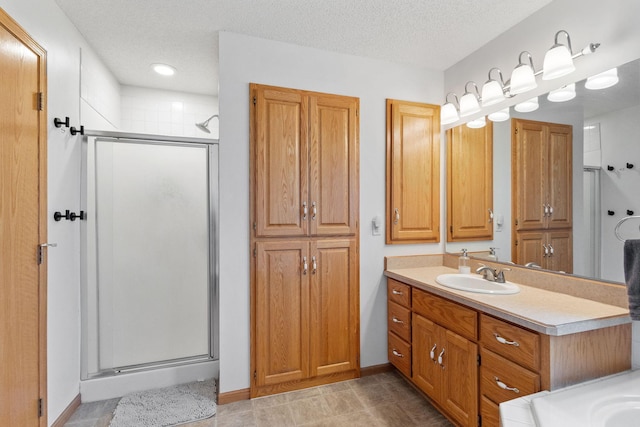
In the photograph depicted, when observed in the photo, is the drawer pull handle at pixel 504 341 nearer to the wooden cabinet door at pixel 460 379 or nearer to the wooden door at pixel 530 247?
the wooden cabinet door at pixel 460 379

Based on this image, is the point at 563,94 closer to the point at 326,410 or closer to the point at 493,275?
the point at 493,275

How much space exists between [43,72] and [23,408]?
1678 mm

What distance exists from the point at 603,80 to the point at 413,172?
119cm

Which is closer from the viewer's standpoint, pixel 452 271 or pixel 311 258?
pixel 311 258

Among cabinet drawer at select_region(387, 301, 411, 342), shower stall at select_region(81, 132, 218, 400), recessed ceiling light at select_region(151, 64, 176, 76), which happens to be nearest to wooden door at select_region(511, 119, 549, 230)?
cabinet drawer at select_region(387, 301, 411, 342)

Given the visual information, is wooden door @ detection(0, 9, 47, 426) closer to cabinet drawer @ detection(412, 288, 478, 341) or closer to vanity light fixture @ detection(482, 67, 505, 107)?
cabinet drawer @ detection(412, 288, 478, 341)

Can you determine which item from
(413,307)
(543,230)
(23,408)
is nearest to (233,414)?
(23,408)

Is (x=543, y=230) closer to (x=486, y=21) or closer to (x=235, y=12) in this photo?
(x=486, y=21)

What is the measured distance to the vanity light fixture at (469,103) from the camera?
2.18 meters

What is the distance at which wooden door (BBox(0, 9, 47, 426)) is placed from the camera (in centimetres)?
130

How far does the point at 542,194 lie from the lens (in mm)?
1777

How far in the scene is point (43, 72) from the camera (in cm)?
159

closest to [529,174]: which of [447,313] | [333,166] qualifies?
[447,313]

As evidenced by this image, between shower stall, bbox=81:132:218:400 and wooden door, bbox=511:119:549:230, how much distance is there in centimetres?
211
